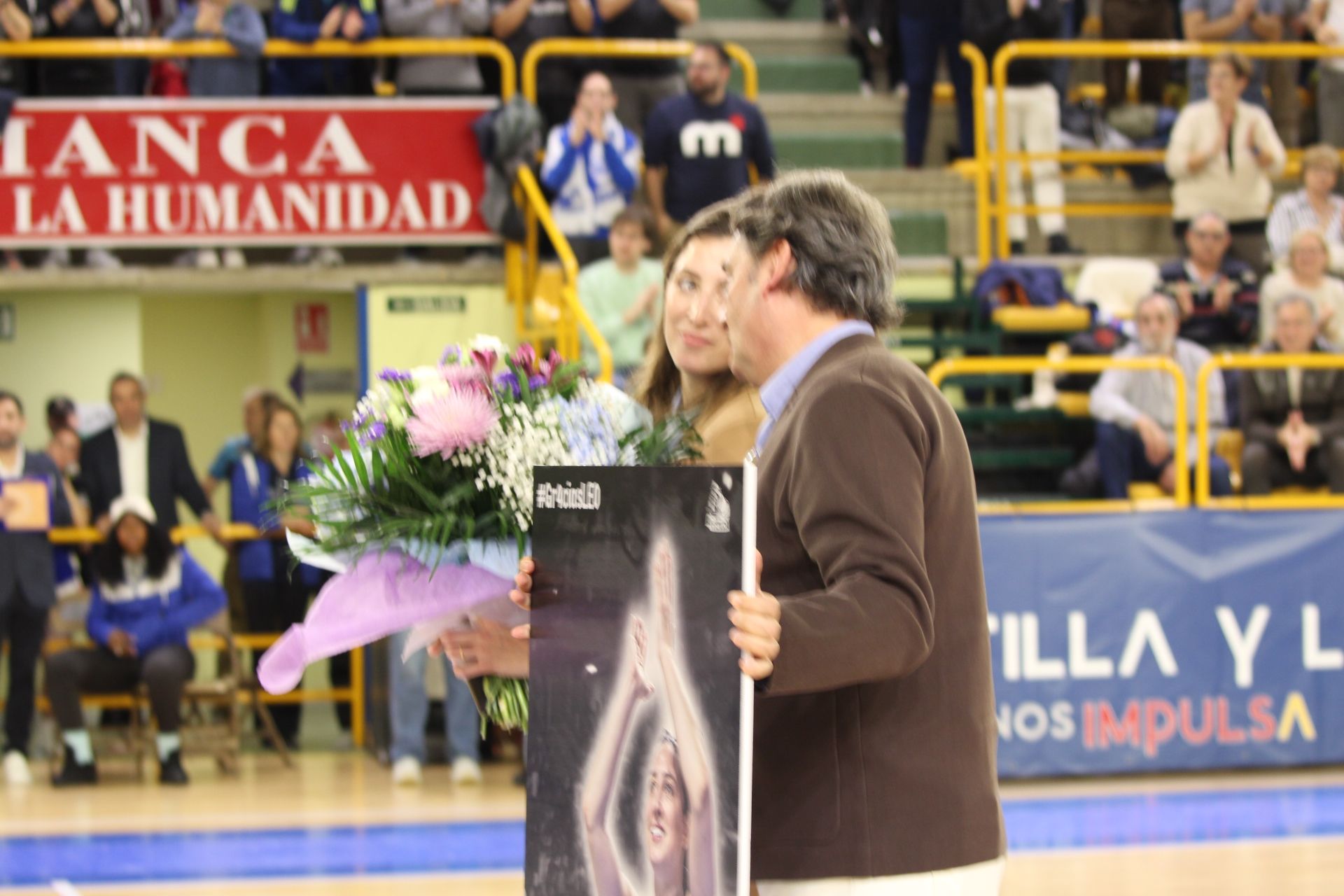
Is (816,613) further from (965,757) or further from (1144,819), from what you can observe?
(1144,819)

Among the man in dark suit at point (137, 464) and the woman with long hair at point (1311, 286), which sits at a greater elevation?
the woman with long hair at point (1311, 286)

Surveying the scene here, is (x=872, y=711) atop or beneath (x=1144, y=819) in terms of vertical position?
atop

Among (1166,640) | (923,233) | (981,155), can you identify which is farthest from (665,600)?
(923,233)

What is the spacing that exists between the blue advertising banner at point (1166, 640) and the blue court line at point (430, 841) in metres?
0.46

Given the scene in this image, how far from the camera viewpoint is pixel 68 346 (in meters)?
12.0

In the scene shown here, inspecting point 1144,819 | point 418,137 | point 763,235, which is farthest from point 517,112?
point 763,235

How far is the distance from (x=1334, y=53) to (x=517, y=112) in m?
5.42

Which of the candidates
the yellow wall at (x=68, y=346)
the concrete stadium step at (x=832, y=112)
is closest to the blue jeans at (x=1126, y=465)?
the concrete stadium step at (x=832, y=112)

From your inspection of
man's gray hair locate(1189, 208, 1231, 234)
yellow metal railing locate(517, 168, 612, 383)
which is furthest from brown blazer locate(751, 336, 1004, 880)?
man's gray hair locate(1189, 208, 1231, 234)

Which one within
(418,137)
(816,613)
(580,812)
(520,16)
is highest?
(520,16)

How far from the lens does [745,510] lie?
6.96 ft

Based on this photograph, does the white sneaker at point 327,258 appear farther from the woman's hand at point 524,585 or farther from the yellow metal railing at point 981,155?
the woman's hand at point 524,585

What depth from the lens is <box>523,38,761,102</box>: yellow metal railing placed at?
10.2 metres

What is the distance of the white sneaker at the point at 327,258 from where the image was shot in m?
10.4
